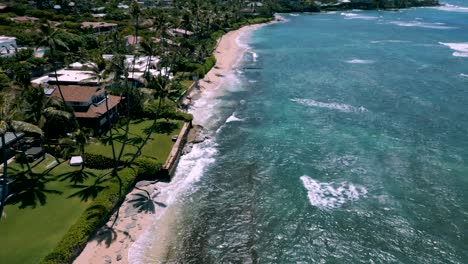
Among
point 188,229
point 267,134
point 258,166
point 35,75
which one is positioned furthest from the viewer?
point 35,75

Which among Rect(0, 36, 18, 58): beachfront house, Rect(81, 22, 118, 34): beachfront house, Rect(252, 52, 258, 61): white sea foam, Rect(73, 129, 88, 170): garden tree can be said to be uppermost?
Rect(81, 22, 118, 34): beachfront house

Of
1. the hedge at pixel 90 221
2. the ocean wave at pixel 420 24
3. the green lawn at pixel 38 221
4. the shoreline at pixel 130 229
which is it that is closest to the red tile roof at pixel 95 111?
the green lawn at pixel 38 221

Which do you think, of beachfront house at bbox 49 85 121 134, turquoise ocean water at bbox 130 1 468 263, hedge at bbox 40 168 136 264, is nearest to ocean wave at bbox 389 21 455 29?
turquoise ocean water at bbox 130 1 468 263

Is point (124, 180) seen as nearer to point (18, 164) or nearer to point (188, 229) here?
point (188, 229)

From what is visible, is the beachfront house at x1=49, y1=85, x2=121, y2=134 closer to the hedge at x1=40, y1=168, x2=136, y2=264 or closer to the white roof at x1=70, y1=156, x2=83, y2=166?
the white roof at x1=70, y1=156, x2=83, y2=166

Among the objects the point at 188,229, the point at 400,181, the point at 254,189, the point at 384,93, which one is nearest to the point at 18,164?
the point at 188,229

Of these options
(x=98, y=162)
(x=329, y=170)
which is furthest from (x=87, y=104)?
(x=329, y=170)

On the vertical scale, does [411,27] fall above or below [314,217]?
above
